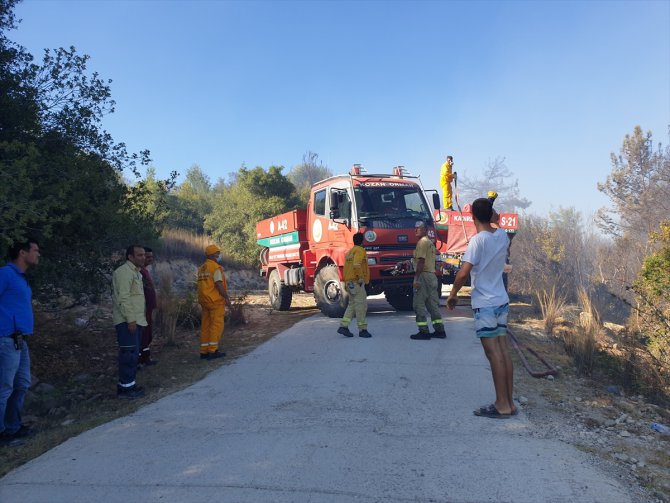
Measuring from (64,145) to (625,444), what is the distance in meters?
8.03

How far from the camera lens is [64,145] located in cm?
740

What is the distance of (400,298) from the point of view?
11125 mm

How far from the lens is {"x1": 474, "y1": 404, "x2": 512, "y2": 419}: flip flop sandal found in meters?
4.61

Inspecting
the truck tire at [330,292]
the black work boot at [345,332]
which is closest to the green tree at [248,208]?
the truck tire at [330,292]

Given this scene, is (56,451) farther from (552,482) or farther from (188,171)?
(188,171)

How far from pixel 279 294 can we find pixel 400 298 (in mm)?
3439

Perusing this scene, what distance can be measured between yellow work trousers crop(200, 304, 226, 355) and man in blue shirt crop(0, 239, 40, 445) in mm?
2730

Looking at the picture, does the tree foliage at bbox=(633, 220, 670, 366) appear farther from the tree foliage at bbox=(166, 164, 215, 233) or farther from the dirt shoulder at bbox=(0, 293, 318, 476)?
the tree foliage at bbox=(166, 164, 215, 233)

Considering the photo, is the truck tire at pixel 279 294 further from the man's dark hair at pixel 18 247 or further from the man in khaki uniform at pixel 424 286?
the man's dark hair at pixel 18 247

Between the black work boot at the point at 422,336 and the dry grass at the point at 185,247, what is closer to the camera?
the black work boot at the point at 422,336

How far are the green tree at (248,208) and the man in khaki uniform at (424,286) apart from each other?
1754 centimetres

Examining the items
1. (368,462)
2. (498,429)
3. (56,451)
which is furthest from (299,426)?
(56,451)

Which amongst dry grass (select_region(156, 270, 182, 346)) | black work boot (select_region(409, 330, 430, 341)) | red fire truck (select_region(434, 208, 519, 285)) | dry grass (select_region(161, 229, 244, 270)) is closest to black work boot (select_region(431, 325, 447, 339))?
black work boot (select_region(409, 330, 430, 341))

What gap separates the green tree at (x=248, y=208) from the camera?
2517cm
